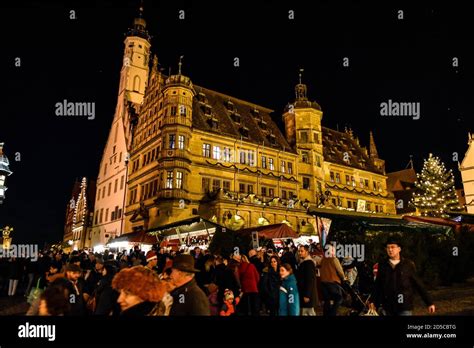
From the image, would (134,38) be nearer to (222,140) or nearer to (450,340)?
(222,140)

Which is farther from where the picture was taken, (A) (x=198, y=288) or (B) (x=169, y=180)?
(B) (x=169, y=180)

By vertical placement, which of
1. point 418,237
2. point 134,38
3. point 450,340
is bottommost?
point 450,340

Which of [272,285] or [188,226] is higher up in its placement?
[188,226]

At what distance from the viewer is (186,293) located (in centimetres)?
456

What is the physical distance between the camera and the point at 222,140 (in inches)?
1556

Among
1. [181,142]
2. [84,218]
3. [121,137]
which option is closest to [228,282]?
[181,142]

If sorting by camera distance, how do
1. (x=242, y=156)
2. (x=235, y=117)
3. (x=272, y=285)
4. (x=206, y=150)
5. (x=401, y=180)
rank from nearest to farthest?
1. (x=272, y=285)
2. (x=206, y=150)
3. (x=242, y=156)
4. (x=235, y=117)
5. (x=401, y=180)

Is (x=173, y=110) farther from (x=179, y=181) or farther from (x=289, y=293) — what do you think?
(x=289, y=293)

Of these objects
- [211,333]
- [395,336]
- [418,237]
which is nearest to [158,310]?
[211,333]

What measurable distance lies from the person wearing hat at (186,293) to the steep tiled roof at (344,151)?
46.0 metres

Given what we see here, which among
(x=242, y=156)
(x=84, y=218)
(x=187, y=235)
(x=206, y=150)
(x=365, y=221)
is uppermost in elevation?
(x=242, y=156)

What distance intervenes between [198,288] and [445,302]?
10.9m

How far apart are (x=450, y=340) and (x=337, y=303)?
360 centimetres

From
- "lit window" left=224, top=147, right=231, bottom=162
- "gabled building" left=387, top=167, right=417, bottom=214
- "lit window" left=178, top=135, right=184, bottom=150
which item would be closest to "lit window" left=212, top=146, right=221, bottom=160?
"lit window" left=224, top=147, right=231, bottom=162
